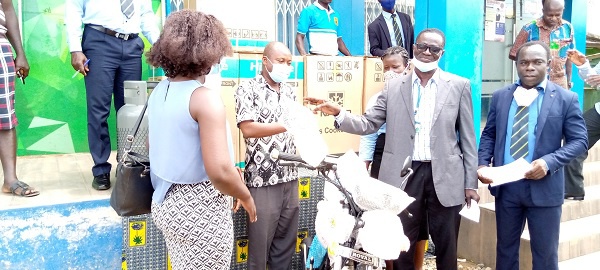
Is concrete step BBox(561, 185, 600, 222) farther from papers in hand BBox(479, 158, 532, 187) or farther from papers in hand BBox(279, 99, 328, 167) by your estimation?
papers in hand BBox(279, 99, 328, 167)

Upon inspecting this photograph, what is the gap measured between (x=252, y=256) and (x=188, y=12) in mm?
1728

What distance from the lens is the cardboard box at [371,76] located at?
4.80m

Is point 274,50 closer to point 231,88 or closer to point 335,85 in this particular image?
point 231,88

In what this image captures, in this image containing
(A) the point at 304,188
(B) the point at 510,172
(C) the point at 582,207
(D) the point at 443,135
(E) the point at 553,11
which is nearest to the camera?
(B) the point at 510,172

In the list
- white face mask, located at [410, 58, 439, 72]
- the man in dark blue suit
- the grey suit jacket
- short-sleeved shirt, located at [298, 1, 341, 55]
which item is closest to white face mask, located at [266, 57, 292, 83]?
the grey suit jacket

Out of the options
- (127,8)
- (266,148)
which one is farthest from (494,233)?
(127,8)

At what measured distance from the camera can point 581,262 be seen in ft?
14.1

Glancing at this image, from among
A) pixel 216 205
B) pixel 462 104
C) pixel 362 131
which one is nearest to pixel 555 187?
pixel 462 104

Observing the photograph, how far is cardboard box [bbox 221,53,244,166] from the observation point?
4215mm

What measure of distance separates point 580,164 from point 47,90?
4.87 metres

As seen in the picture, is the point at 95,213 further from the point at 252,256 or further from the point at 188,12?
the point at 188,12

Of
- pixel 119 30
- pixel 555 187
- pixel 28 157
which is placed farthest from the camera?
pixel 28 157

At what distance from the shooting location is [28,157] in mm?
5324

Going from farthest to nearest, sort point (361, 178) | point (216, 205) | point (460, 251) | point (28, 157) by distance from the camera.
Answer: point (28, 157)
point (460, 251)
point (216, 205)
point (361, 178)
